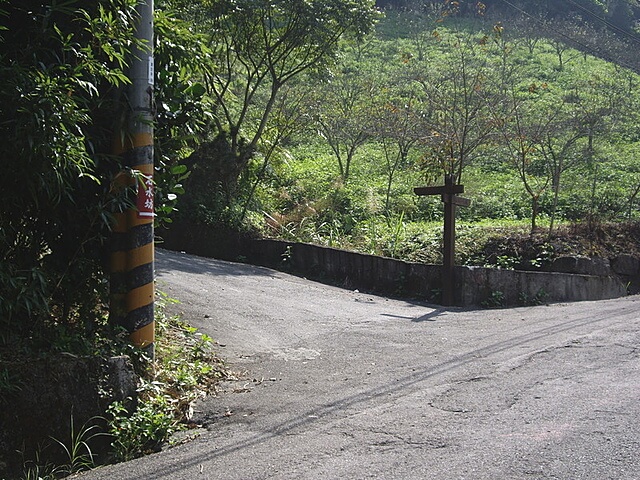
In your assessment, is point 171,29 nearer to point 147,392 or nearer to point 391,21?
point 147,392

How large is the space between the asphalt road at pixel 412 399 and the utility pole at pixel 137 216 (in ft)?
3.07

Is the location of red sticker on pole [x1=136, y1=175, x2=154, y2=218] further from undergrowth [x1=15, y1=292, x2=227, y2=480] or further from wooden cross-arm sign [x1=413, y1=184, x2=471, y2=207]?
wooden cross-arm sign [x1=413, y1=184, x2=471, y2=207]

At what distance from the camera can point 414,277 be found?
43.3 ft

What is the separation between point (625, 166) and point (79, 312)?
20.1m

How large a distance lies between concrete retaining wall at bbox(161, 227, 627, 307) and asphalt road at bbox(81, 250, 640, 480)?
2.40 metres

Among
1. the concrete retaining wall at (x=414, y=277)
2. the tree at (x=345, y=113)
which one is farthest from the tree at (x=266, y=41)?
the concrete retaining wall at (x=414, y=277)

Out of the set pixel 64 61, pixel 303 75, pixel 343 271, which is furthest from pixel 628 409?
pixel 303 75

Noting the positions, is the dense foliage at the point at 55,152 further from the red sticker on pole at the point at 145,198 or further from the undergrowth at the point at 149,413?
the undergrowth at the point at 149,413

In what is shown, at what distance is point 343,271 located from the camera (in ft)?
46.9

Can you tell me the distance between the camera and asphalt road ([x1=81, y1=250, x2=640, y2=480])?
4297 millimetres

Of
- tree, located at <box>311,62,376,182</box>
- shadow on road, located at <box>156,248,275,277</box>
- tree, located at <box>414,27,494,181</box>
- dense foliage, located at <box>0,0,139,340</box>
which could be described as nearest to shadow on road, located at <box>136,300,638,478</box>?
dense foliage, located at <box>0,0,139,340</box>

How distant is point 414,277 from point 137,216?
26.5ft

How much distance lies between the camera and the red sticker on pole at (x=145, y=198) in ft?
19.2

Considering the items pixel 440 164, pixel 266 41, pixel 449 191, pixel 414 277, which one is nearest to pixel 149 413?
pixel 449 191
